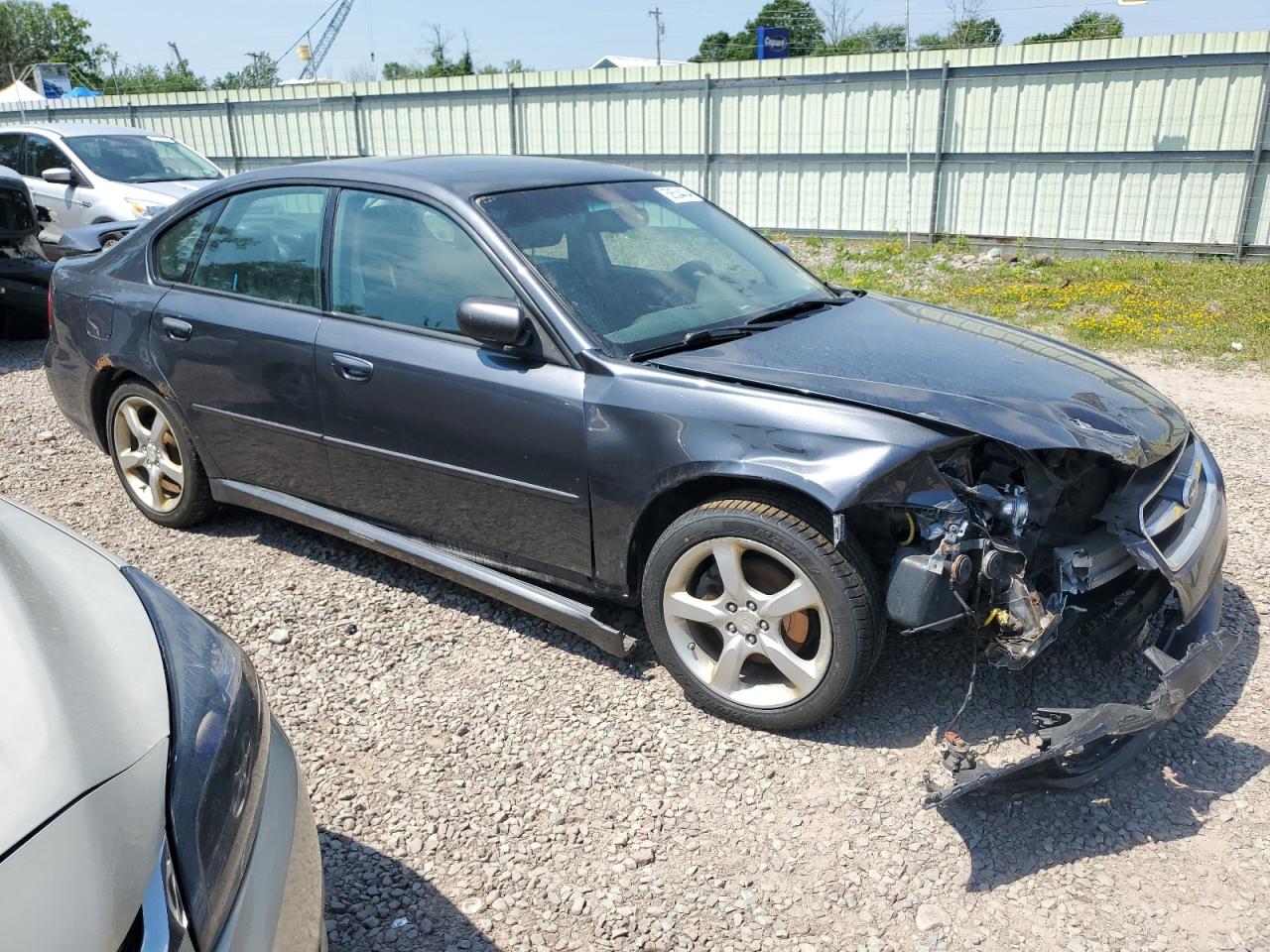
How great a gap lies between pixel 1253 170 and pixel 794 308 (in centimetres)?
1040

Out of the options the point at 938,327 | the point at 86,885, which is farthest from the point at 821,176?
the point at 86,885

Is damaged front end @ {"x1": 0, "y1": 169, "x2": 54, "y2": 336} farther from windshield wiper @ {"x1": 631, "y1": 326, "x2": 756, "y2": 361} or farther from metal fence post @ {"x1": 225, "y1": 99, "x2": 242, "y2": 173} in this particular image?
metal fence post @ {"x1": 225, "y1": 99, "x2": 242, "y2": 173}

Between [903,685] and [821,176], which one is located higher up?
[821,176]

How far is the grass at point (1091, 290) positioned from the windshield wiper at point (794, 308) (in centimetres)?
543

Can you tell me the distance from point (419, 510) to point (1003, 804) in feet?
7.34

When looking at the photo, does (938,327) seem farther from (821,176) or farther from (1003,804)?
(821,176)

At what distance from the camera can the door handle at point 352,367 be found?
11.9 ft

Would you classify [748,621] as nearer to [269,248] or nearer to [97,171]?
[269,248]

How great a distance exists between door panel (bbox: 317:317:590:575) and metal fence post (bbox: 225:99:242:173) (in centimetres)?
1796

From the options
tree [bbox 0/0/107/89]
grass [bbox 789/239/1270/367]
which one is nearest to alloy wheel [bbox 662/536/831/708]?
grass [bbox 789/239/1270/367]

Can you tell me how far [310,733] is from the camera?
3.24 metres

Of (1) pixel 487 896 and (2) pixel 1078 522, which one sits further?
(2) pixel 1078 522

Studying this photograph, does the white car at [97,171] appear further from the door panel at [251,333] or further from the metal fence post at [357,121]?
the metal fence post at [357,121]

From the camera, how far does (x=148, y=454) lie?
4668 millimetres
